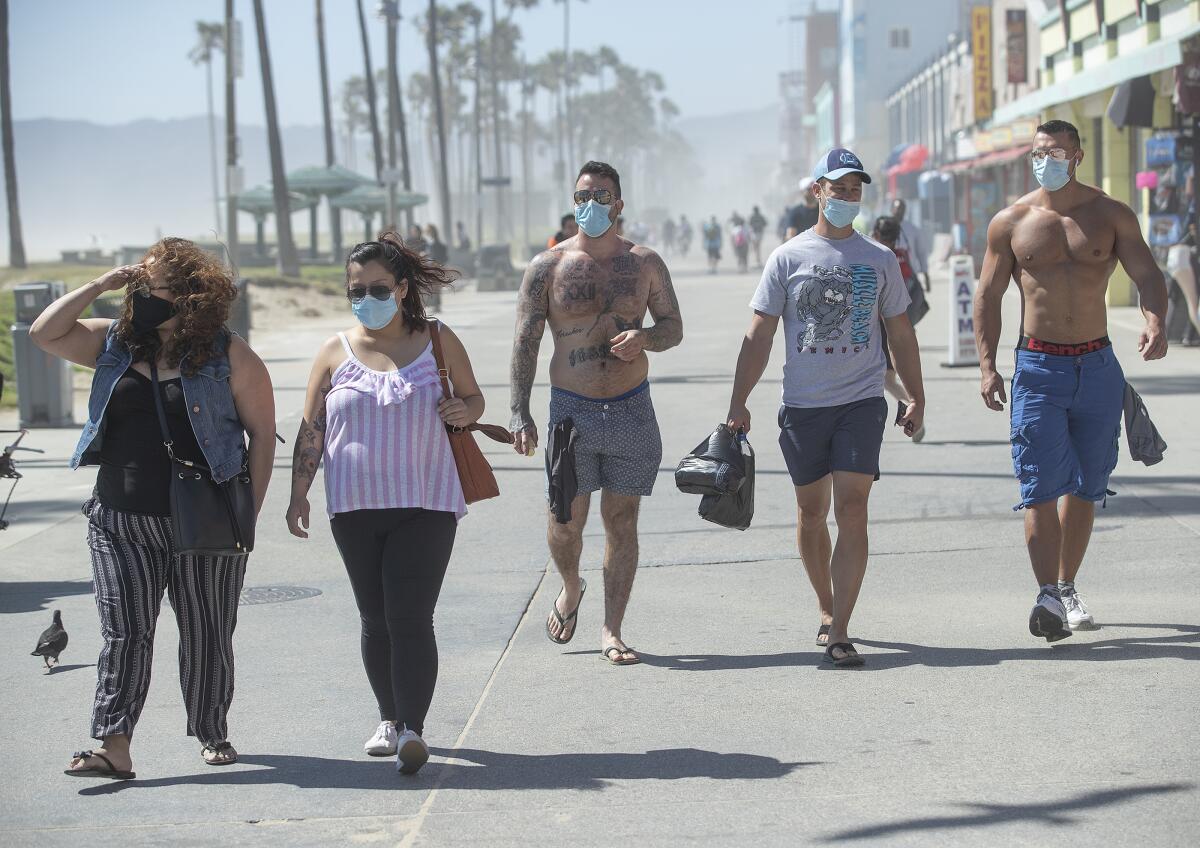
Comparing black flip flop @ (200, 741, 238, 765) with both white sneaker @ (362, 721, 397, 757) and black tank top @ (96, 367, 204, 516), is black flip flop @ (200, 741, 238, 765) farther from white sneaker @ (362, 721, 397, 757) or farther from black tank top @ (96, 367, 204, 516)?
black tank top @ (96, 367, 204, 516)

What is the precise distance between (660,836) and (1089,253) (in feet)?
10.5

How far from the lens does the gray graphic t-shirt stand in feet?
21.2

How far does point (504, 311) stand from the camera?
33.8 meters

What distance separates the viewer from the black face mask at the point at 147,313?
528cm

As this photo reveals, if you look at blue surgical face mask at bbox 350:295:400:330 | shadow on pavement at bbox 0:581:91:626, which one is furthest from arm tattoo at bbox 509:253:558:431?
shadow on pavement at bbox 0:581:91:626

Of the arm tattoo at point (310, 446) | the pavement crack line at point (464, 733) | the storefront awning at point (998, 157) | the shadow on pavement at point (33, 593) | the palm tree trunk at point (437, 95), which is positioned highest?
the palm tree trunk at point (437, 95)

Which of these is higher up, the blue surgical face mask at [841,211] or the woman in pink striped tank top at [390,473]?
the blue surgical face mask at [841,211]

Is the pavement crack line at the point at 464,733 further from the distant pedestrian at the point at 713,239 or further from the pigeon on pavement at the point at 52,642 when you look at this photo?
the distant pedestrian at the point at 713,239

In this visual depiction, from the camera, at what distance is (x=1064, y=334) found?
6.73 meters

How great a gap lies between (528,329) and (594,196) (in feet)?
1.84

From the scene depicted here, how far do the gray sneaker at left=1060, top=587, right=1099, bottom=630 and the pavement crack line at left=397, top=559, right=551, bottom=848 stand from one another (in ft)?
7.16

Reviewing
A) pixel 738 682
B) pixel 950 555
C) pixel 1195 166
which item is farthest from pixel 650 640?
pixel 1195 166

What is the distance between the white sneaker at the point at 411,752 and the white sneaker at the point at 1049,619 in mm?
2496

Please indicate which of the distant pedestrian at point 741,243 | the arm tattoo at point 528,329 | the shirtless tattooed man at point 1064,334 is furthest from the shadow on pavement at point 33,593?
the distant pedestrian at point 741,243
